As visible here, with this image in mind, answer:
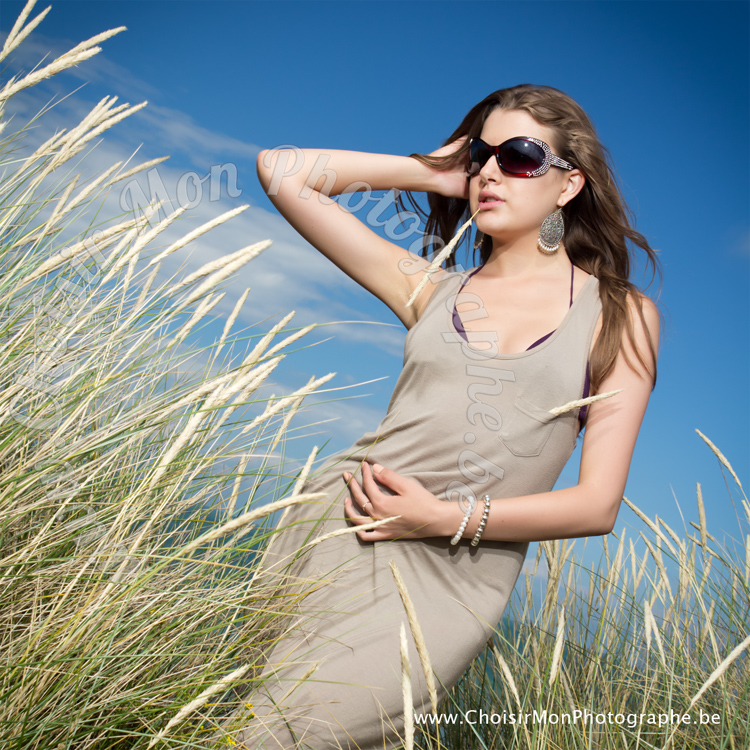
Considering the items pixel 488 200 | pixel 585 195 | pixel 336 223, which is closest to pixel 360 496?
pixel 336 223

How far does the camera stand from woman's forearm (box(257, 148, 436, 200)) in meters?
1.81

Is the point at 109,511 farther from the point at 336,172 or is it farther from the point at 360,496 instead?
the point at 336,172

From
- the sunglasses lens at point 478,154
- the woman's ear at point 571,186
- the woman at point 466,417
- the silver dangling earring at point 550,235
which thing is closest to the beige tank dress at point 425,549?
the woman at point 466,417

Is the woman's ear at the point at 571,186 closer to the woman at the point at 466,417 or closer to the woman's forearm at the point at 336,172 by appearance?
the woman at the point at 466,417

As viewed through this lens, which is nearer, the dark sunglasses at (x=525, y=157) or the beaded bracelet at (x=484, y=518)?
the beaded bracelet at (x=484, y=518)

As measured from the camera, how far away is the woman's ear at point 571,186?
183cm

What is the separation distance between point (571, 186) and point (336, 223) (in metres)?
0.71

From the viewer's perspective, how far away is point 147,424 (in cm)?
122

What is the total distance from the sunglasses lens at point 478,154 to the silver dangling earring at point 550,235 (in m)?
0.25

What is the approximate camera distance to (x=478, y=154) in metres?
1.83

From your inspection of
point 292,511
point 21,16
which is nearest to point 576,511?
point 292,511

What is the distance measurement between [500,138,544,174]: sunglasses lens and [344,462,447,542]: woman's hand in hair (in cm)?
93

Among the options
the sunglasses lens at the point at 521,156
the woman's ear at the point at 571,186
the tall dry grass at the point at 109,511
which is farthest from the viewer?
the woman's ear at the point at 571,186

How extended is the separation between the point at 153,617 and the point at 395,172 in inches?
57.6
